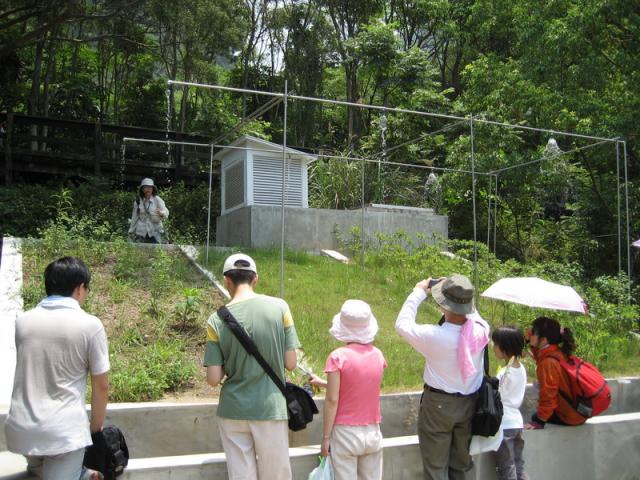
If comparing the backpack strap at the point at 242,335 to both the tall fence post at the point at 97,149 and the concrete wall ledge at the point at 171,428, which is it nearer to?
the concrete wall ledge at the point at 171,428

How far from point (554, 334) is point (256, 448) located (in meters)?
2.53

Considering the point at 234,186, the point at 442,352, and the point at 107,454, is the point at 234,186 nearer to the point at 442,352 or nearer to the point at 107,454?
the point at 442,352

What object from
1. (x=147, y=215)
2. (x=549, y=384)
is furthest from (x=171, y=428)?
(x=147, y=215)

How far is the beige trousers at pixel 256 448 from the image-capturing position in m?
3.38

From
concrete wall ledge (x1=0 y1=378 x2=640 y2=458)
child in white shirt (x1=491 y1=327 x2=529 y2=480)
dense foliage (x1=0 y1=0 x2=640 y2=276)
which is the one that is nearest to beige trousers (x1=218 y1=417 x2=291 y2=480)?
concrete wall ledge (x1=0 y1=378 x2=640 y2=458)

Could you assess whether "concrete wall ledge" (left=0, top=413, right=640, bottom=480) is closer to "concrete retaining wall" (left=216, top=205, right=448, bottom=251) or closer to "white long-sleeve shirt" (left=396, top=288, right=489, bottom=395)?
"white long-sleeve shirt" (left=396, top=288, right=489, bottom=395)

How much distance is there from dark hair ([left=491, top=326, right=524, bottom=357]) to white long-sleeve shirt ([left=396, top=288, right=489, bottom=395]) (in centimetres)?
47

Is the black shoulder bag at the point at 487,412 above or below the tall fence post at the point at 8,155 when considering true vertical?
below

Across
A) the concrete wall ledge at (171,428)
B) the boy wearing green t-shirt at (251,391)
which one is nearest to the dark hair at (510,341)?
the concrete wall ledge at (171,428)

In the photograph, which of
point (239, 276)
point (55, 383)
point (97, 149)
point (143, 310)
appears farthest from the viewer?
point (97, 149)

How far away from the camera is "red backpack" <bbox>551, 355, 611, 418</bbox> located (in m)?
4.66

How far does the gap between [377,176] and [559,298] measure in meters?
10.1

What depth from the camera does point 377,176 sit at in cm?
1527

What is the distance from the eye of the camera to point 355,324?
3607mm
